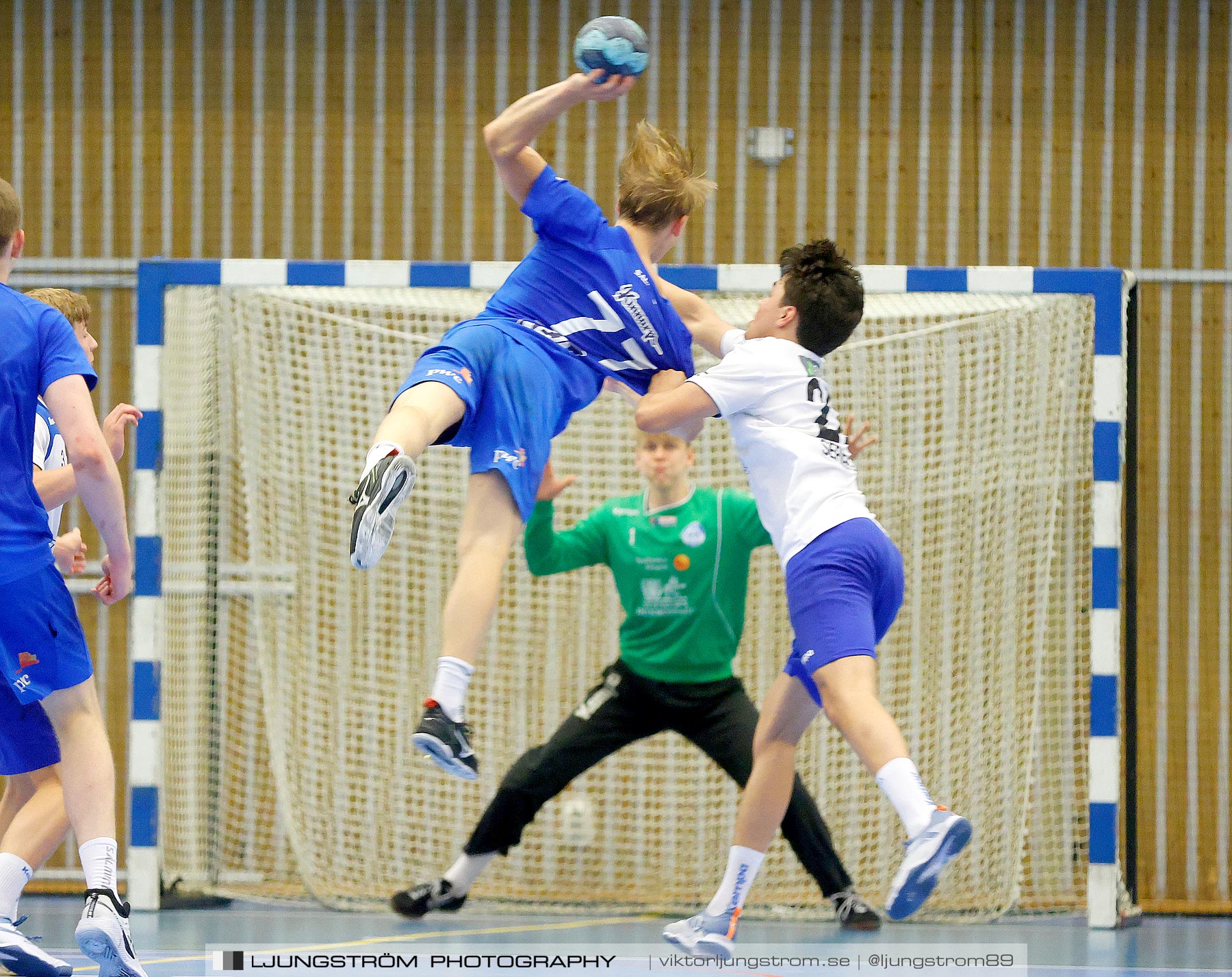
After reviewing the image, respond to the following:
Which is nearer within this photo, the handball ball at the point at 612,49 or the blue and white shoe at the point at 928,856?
the blue and white shoe at the point at 928,856

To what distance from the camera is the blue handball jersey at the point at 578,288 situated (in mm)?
4457

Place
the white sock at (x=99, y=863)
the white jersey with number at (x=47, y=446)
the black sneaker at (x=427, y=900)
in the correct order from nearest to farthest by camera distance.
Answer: the white sock at (x=99, y=863), the white jersey with number at (x=47, y=446), the black sneaker at (x=427, y=900)

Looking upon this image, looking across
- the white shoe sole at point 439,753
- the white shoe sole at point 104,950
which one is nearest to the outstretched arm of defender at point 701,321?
the white shoe sole at point 439,753

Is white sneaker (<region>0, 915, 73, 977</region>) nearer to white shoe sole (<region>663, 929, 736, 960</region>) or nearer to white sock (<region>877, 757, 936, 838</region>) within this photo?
white shoe sole (<region>663, 929, 736, 960</region>)

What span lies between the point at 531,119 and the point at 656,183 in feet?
1.94

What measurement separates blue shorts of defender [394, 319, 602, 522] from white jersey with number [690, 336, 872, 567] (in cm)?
49

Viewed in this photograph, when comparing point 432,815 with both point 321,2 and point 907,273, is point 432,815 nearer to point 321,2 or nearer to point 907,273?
point 907,273

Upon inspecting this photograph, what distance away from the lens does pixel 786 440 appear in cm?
431

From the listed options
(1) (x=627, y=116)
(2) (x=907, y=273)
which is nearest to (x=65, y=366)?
(2) (x=907, y=273)

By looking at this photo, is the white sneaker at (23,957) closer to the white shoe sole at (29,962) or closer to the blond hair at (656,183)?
the white shoe sole at (29,962)

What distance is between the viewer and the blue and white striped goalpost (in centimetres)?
629

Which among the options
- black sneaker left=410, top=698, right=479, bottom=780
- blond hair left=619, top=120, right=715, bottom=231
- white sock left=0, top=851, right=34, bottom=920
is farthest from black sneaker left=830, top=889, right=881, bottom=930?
white sock left=0, top=851, right=34, bottom=920

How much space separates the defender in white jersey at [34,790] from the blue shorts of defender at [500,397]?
3.23ft

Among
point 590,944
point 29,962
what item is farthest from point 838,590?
point 29,962
